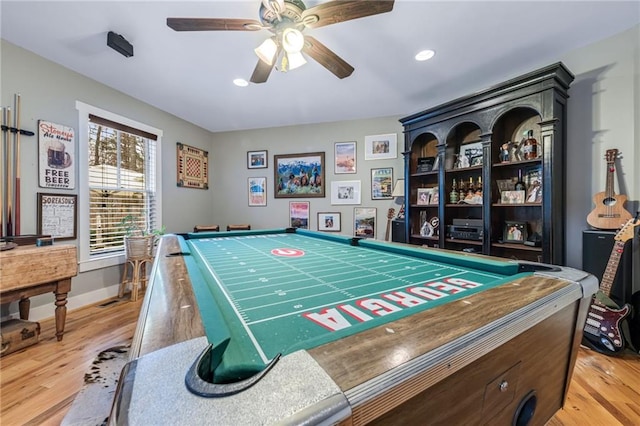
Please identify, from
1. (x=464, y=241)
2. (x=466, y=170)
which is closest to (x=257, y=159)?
(x=466, y=170)

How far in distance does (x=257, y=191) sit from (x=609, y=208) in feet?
14.1

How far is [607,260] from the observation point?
1.96 m

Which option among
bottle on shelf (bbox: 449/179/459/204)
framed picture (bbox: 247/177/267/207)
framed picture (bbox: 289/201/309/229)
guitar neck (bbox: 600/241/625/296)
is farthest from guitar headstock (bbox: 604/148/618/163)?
framed picture (bbox: 247/177/267/207)

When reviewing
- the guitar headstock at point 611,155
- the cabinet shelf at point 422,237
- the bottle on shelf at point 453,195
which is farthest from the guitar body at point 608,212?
the cabinet shelf at point 422,237

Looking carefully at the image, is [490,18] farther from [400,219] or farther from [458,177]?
[400,219]

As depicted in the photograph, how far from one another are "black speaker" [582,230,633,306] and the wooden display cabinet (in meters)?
0.21

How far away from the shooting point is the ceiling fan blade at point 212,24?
5.08ft

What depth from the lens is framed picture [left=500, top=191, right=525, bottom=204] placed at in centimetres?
255

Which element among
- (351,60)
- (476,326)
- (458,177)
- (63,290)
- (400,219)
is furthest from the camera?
(400,219)

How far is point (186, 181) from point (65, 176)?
1.64 meters

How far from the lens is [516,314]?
654mm

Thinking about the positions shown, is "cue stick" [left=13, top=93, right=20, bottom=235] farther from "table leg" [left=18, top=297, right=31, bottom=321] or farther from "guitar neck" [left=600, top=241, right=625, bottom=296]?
"guitar neck" [left=600, top=241, right=625, bottom=296]

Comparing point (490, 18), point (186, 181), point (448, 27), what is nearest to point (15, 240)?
point (186, 181)

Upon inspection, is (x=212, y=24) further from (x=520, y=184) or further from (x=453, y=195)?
(x=520, y=184)
